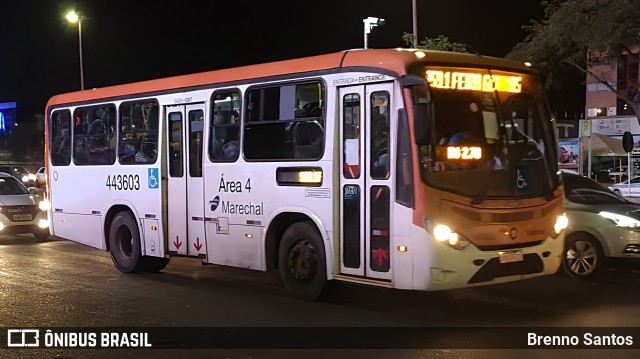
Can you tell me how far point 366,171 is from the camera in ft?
26.2

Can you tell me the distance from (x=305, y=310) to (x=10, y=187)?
11.9 m

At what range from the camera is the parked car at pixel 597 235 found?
1005 cm

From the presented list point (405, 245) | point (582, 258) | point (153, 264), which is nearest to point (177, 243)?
point (153, 264)

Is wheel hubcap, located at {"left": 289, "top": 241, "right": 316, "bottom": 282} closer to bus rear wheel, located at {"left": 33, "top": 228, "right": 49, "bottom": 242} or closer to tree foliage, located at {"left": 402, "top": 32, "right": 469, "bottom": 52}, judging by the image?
bus rear wheel, located at {"left": 33, "top": 228, "right": 49, "bottom": 242}

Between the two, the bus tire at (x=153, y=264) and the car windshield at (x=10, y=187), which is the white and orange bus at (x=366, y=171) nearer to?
the bus tire at (x=153, y=264)

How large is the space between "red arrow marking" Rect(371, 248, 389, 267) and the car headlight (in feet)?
14.0

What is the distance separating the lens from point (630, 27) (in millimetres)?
18984

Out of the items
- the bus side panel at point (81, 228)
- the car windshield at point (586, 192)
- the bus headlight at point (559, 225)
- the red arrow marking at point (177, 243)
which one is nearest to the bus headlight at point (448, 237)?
the bus headlight at point (559, 225)

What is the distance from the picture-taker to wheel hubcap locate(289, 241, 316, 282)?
8.77 meters

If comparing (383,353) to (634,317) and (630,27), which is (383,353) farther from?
(630,27)

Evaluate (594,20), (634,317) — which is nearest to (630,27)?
(594,20)

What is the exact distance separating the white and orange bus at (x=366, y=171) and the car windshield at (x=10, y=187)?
8.00m

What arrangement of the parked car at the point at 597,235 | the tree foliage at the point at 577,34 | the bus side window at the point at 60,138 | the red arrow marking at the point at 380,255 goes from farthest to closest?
the tree foliage at the point at 577,34, the bus side window at the point at 60,138, the parked car at the point at 597,235, the red arrow marking at the point at 380,255

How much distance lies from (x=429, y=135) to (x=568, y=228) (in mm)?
4307
